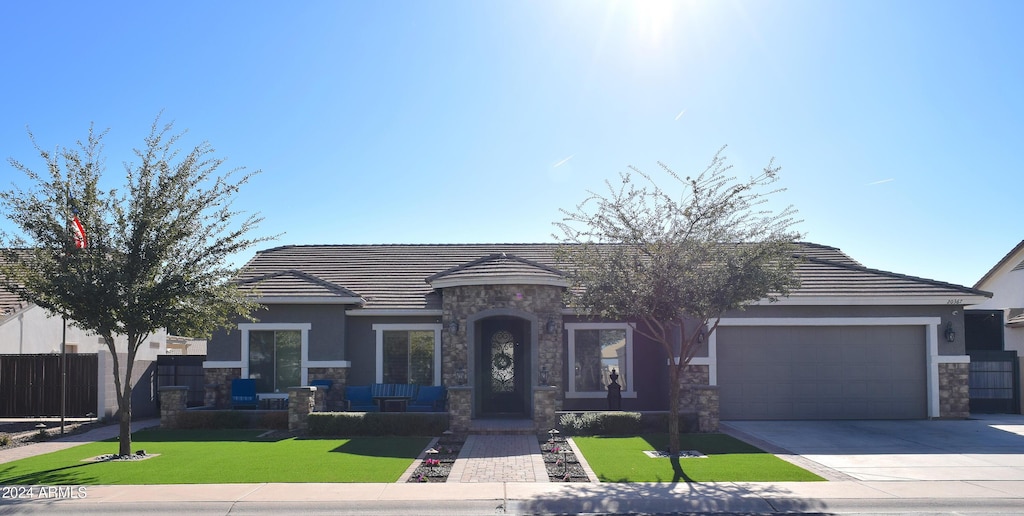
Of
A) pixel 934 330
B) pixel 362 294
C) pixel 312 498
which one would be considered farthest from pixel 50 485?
pixel 934 330

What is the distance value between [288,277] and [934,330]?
53.0 ft

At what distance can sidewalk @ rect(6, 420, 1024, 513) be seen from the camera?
10.1 m

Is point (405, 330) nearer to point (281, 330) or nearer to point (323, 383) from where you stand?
point (323, 383)

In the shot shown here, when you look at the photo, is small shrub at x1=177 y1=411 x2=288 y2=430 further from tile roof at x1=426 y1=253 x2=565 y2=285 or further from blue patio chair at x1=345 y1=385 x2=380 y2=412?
tile roof at x1=426 y1=253 x2=565 y2=285

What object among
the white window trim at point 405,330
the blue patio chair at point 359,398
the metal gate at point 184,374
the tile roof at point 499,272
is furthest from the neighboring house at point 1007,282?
the metal gate at point 184,374

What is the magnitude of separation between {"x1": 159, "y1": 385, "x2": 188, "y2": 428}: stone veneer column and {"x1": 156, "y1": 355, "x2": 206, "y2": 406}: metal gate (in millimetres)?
4148

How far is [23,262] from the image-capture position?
13195 millimetres

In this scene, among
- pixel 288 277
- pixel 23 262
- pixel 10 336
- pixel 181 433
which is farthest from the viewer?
pixel 10 336

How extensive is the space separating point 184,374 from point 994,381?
2209 cm

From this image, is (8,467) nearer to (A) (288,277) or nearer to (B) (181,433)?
(B) (181,433)

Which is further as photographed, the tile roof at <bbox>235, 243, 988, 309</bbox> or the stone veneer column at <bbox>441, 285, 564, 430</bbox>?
the tile roof at <bbox>235, 243, 988, 309</bbox>

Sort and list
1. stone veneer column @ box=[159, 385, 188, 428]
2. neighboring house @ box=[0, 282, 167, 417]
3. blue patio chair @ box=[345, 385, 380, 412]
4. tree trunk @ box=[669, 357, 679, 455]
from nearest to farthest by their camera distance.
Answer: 1. tree trunk @ box=[669, 357, 679, 455]
2. stone veneer column @ box=[159, 385, 188, 428]
3. blue patio chair @ box=[345, 385, 380, 412]
4. neighboring house @ box=[0, 282, 167, 417]

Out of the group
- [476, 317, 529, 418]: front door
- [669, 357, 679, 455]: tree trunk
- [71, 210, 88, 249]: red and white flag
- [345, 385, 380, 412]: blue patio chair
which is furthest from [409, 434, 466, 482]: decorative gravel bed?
[71, 210, 88, 249]: red and white flag

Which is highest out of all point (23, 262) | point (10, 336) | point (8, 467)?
point (23, 262)
